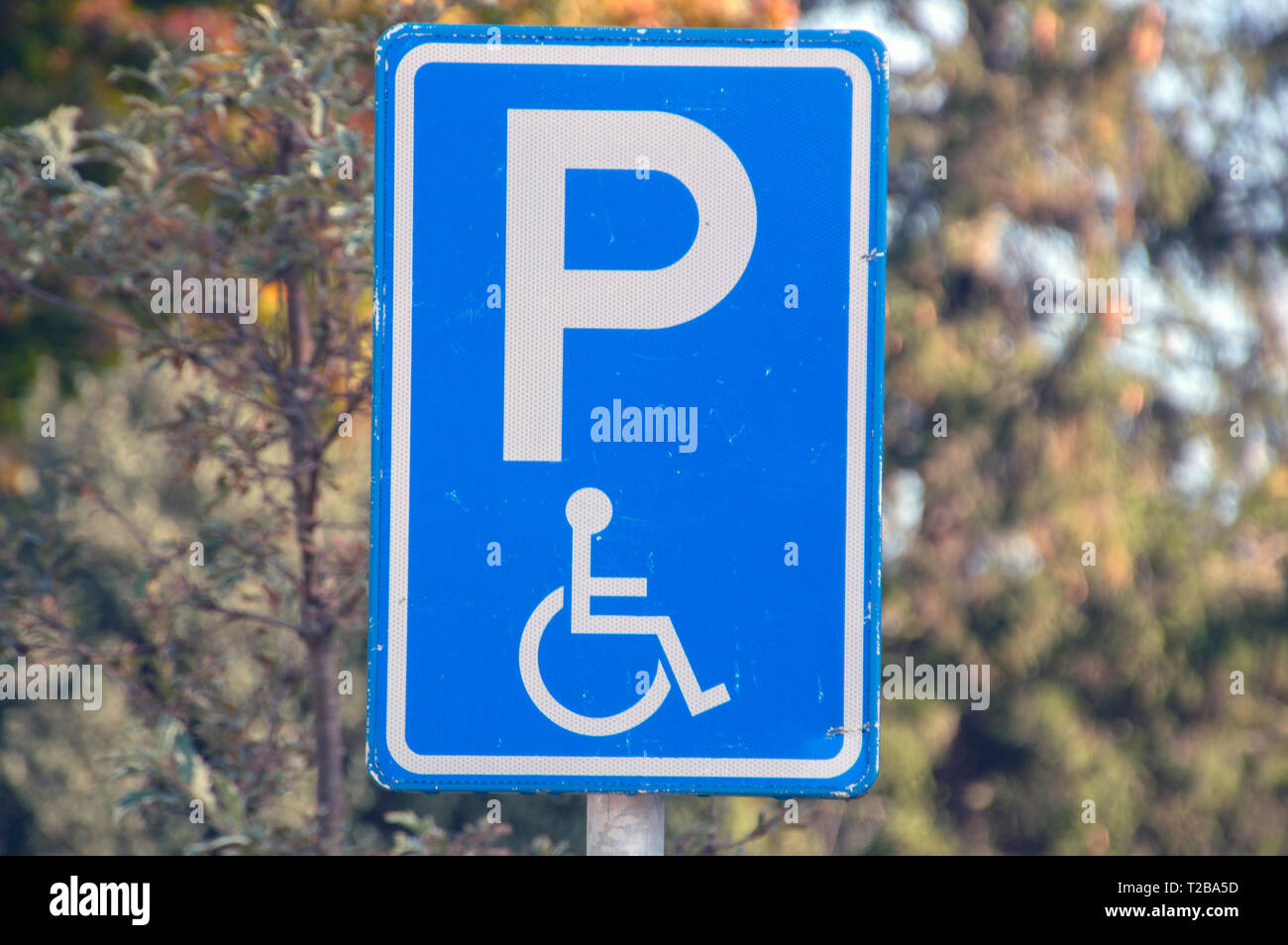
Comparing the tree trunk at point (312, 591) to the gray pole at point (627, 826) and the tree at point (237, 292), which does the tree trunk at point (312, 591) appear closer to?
the tree at point (237, 292)

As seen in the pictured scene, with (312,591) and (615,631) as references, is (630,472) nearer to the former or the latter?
(615,631)

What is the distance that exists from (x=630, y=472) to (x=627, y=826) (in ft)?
1.60

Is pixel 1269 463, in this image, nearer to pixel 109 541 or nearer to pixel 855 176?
pixel 109 541

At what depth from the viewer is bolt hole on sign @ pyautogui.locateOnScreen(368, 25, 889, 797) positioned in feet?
5.91

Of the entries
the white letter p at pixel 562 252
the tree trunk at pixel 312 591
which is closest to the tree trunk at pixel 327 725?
the tree trunk at pixel 312 591

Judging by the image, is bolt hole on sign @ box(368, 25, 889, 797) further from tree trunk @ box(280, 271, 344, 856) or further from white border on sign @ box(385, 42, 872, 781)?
tree trunk @ box(280, 271, 344, 856)

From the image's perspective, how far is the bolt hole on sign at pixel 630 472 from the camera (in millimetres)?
1801

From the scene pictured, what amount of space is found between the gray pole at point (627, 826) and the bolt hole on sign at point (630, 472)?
42 millimetres

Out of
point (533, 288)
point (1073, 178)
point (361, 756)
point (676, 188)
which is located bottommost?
point (361, 756)

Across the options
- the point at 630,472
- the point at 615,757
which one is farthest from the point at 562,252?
the point at 615,757

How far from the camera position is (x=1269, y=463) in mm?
12641

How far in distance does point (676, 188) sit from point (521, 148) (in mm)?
227
